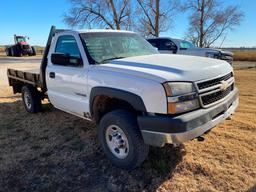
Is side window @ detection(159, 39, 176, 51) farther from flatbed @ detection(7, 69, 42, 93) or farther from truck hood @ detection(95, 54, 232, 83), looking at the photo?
truck hood @ detection(95, 54, 232, 83)

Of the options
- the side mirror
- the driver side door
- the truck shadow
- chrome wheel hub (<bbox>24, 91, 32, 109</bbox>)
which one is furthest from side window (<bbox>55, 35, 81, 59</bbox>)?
chrome wheel hub (<bbox>24, 91, 32, 109</bbox>)

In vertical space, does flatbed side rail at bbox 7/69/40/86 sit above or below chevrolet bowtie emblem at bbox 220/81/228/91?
below

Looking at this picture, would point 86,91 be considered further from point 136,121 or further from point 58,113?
point 58,113

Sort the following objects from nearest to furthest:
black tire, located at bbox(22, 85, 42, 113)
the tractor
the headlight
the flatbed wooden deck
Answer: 1. the headlight
2. the flatbed wooden deck
3. black tire, located at bbox(22, 85, 42, 113)
4. the tractor

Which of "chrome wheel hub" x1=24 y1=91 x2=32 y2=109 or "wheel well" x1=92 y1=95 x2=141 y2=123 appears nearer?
"wheel well" x1=92 y1=95 x2=141 y2=123

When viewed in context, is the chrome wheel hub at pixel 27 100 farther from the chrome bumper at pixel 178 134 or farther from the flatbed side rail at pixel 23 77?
the chrome bumper at pixel 178 134

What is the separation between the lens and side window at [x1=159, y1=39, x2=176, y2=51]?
12.1m

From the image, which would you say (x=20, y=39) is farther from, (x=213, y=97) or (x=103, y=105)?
(x=213, y=97)

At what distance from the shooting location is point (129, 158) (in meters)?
3.33

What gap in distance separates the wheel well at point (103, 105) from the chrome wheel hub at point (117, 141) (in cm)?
34

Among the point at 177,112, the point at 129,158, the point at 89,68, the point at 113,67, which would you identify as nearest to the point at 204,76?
the point at 177,112

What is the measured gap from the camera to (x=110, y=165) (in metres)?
3.66

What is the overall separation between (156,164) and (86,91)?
1.48 meters

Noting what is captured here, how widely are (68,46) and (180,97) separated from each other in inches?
98.1
